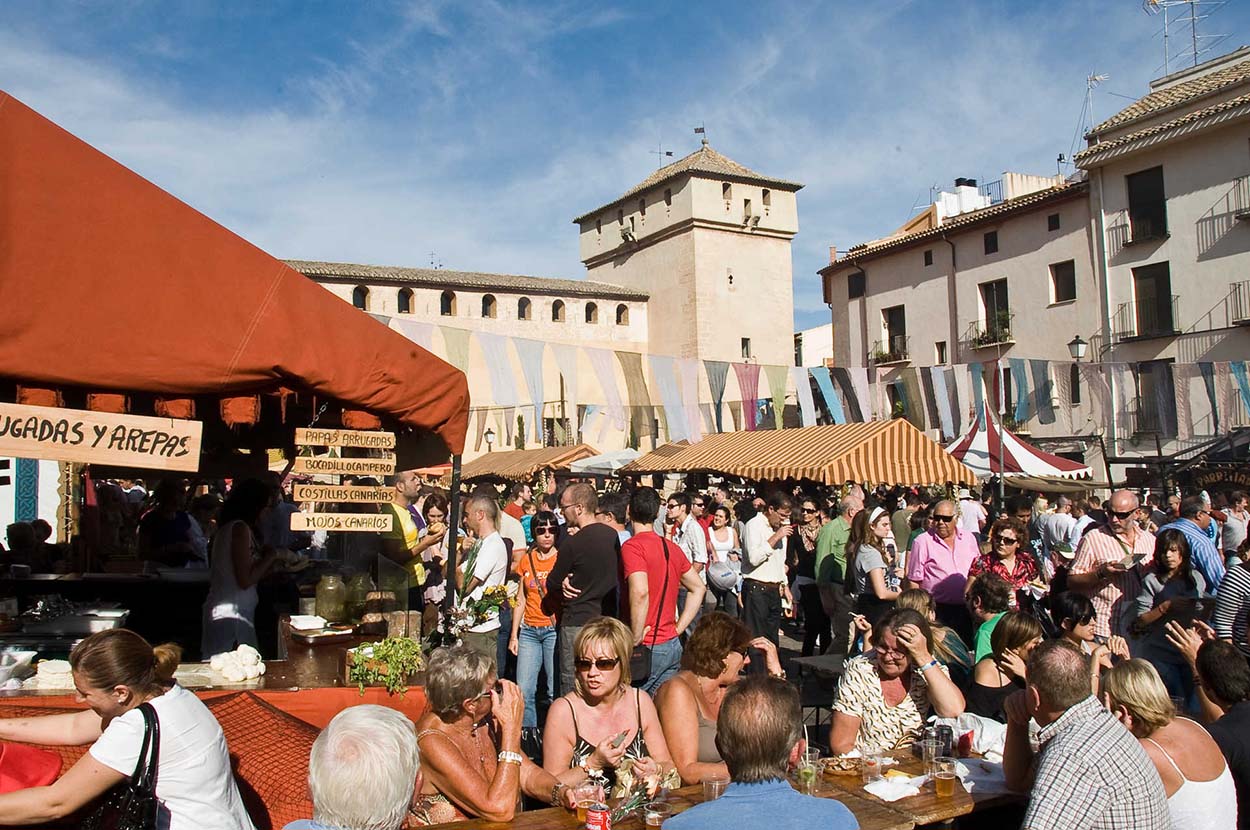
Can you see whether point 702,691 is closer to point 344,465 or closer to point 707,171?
point 344,465

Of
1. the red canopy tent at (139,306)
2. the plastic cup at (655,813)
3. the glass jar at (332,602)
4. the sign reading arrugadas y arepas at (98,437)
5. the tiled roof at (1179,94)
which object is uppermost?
the tiled roof at (1179,94)

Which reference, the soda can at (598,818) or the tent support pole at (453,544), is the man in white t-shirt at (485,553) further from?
the soda can at (598,818)

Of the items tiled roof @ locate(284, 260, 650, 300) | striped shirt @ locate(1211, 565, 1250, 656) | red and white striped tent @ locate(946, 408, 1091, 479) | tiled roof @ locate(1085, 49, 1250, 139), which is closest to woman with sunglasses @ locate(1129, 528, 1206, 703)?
striped shirt @ locate(1211, 565, 1250, 656)

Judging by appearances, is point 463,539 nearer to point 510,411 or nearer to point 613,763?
point 613,763

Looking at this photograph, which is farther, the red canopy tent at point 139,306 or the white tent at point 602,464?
the white tent at point 602,464

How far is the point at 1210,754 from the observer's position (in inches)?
131

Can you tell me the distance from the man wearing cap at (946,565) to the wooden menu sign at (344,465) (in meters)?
4.16

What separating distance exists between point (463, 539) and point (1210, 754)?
642cm

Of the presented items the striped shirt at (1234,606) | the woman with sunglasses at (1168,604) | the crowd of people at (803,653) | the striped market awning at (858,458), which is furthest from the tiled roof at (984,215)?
the striped shirt at (1234,606)

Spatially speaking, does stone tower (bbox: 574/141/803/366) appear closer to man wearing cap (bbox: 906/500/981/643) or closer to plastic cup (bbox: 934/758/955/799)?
man wearing cap (bbox: 906/500/981/643)

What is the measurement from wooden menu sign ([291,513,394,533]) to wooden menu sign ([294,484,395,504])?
8cm

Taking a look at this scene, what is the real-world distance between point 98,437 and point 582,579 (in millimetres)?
2840

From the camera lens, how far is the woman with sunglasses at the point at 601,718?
3766 millimetres

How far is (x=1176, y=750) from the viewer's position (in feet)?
10.9
